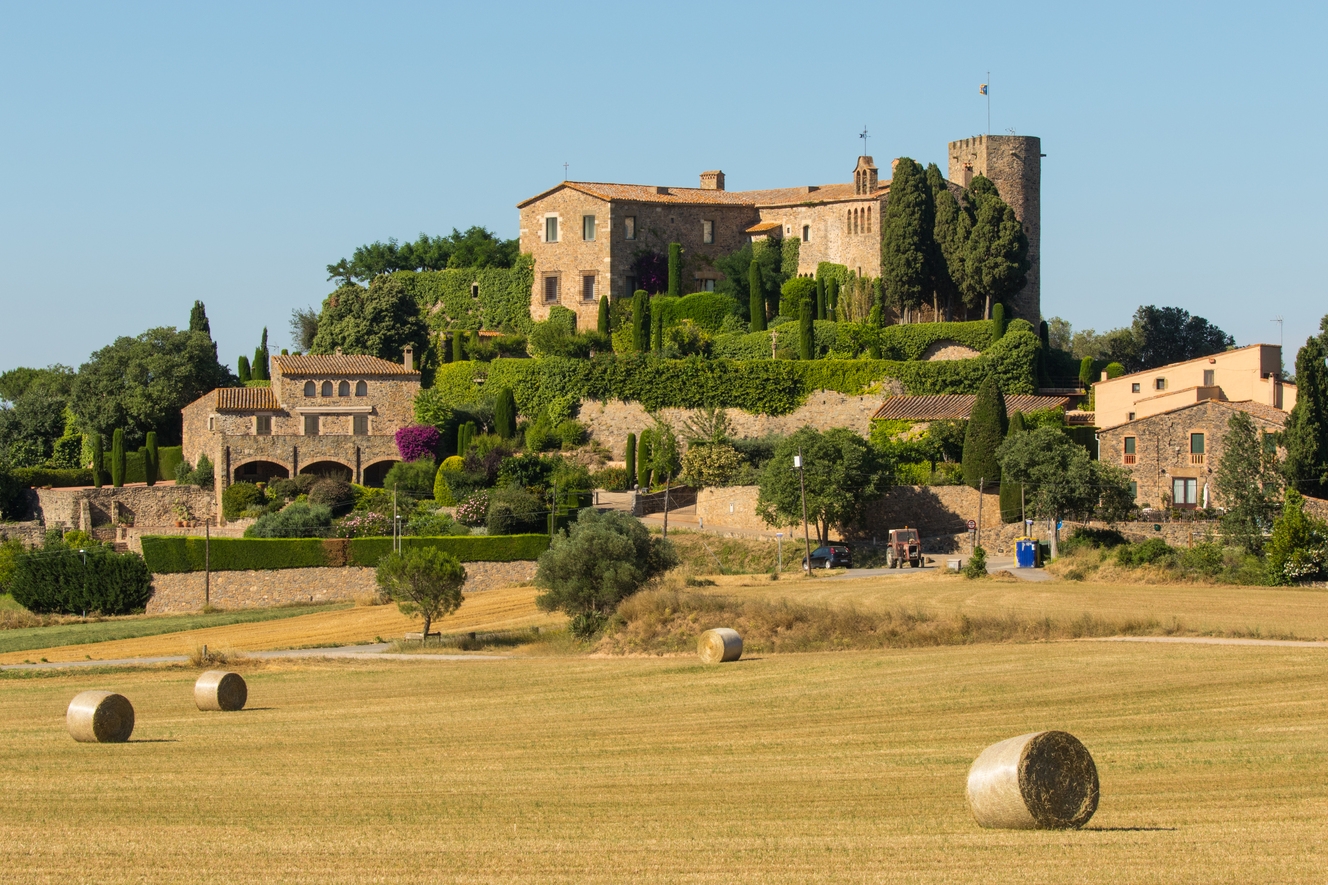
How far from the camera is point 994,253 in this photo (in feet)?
197

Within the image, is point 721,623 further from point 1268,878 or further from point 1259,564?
point 1268,878

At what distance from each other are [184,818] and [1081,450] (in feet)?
123

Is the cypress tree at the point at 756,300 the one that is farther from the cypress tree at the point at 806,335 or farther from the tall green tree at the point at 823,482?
the tall green tree at the point at 823,482

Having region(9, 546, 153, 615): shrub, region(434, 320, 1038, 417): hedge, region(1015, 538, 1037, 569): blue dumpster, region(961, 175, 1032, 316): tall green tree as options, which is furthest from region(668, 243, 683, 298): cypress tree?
region(9, 546, 153, 615): shrub

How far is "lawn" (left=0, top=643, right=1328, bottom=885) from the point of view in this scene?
12.7m

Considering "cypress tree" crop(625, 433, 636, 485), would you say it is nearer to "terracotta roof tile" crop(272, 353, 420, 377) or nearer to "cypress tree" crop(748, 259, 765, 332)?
"cypress tree" crop(748, 259, 765, 332)

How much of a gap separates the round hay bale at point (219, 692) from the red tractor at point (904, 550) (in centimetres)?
2691

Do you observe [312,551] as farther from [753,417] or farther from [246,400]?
[753,417]

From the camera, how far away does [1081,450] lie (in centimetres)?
4803

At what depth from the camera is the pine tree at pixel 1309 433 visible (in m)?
46.2

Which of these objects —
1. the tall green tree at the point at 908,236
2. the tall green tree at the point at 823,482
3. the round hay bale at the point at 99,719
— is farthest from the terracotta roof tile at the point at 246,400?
the round hay bale at the point at 99,719

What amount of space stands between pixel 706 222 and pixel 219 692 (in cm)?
4826

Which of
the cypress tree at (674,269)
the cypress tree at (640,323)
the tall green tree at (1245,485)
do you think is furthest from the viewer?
the cypress tree at (674,269)

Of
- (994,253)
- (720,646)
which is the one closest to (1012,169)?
(994,253)
